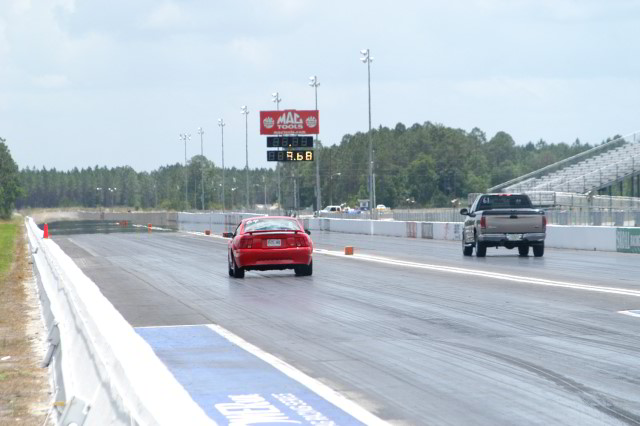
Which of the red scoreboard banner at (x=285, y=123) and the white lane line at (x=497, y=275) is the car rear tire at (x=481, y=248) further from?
the red scoreboard banner at (x=285, y=123)

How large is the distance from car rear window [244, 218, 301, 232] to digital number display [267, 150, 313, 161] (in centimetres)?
4071

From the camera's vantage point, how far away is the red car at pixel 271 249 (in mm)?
24828

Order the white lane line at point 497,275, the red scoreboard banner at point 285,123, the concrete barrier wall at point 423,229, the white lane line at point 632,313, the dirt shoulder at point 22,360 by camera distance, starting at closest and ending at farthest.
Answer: the dirt shoulder at point 22,360
the white lane line at point 632,313
the white lane line at point 497,275
the concrete barrier wall at point 423,229
the red scoreboard banner at point 285,123

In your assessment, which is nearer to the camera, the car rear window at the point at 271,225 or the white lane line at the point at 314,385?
the white lane line at the point at 314,385

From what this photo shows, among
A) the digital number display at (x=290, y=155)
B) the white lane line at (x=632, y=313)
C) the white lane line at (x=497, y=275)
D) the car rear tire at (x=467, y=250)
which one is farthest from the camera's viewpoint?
the digital number display at (x=290, y=155)

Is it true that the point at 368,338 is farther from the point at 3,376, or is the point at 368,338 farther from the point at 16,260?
the point at 16,260

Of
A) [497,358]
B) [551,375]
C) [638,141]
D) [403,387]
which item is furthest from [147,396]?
[638,141]

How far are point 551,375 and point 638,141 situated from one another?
58945 millimetres

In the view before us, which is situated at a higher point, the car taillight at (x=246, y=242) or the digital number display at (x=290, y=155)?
the digital number display at (x=290, y=155)

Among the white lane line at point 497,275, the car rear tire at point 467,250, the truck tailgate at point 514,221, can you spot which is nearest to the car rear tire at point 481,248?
the truck tailgate at point 514,221

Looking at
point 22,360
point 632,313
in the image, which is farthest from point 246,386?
point 632,313

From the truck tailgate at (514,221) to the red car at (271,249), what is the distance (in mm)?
8723

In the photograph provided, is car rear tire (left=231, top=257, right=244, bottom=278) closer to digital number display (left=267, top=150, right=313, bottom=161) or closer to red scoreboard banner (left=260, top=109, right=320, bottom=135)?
digital number display (left=267, top=150, right=313, bottom=161)

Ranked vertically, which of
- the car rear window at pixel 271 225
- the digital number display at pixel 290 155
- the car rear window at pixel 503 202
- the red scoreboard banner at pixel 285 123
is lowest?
the car rear window at pixel 271 225
